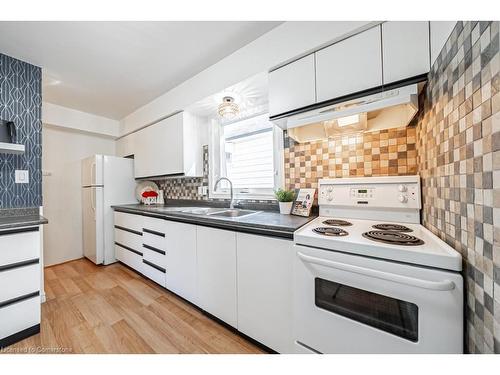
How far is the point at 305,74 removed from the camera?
1331 mm

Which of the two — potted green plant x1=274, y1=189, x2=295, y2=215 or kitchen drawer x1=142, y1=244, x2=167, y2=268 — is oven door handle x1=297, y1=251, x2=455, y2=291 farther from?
kitchen drawer x1=142, y1=244, x2=167, y2=268

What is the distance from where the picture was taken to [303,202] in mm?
1590

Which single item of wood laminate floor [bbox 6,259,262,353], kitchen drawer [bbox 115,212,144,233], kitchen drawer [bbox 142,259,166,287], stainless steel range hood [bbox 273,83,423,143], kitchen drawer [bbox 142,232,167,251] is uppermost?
stainless steel range hood [bbox 273,83,423,143]

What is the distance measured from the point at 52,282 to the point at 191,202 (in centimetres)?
176

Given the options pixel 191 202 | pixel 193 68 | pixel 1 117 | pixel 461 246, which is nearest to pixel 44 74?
pixel 1 117

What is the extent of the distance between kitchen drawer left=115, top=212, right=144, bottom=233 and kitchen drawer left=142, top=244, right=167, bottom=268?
0.86 feet

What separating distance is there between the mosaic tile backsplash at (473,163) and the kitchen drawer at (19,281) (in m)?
2.37

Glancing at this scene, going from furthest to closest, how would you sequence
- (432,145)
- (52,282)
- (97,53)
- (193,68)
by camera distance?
(52,282)
(193,68)
(97,53)
(432,145)

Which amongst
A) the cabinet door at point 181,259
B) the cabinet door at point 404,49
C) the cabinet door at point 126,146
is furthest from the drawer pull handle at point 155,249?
the cabinet door at point 404,49

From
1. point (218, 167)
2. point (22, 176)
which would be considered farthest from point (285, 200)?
point (22, 176)

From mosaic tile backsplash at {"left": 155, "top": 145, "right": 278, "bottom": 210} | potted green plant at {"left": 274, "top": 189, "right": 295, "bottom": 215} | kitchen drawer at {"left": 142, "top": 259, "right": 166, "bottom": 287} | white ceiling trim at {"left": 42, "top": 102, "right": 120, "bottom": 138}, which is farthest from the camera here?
white ceiling trim at {"left": 42, "top": 102, "right": 120, "bottom": 138}

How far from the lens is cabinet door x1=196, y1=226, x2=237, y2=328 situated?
4.50 ft

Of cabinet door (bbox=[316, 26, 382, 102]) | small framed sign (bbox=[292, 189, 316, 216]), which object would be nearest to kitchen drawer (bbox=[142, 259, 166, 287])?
small framed sign (bbox=[292, 189, 316, 216])
